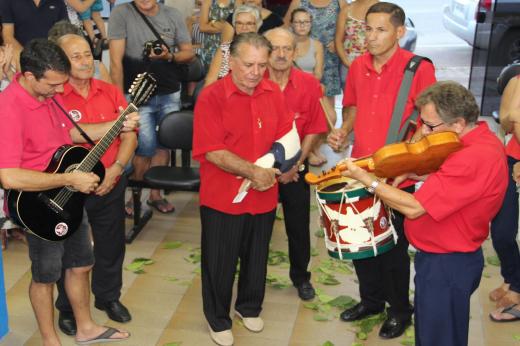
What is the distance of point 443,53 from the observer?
1376cm

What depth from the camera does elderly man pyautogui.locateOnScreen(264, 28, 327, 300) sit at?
16.7 feet

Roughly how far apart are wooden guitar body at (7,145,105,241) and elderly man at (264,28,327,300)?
4.52ft

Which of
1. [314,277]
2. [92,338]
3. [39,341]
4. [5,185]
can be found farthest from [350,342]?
[5,185]

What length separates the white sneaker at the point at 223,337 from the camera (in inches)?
197

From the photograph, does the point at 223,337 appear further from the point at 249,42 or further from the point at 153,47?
the point at 153,47

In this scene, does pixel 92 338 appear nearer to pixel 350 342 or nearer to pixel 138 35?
pixel 350 342

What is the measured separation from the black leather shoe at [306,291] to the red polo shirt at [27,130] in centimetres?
215

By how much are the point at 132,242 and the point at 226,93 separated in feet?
8.06

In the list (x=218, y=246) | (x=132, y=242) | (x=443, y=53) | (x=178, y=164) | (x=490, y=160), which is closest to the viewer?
(x=490, y=160)

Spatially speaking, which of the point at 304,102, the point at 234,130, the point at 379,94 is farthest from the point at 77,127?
the point at 379,94

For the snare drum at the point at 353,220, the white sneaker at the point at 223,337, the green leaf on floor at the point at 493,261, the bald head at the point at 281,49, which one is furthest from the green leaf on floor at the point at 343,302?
the bald head at the point at 281,49

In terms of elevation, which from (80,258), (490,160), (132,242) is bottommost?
(132,242)

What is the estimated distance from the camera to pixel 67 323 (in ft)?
16.9

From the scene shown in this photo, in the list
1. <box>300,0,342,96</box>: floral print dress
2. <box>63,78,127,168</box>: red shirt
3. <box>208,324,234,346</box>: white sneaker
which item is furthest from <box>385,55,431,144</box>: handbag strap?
<box>300,0,342,96</box>: floral print dress
